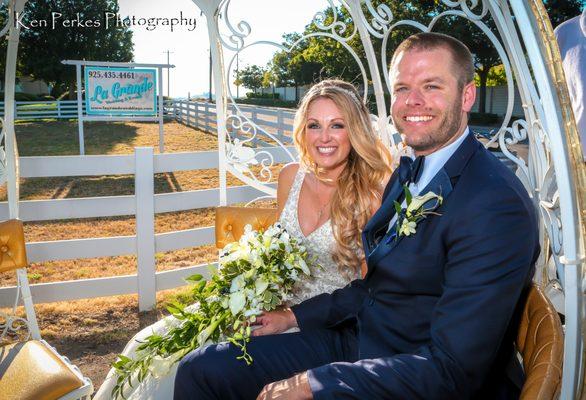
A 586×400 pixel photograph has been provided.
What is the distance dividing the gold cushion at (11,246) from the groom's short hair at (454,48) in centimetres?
294

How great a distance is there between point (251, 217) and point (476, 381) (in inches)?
95.8

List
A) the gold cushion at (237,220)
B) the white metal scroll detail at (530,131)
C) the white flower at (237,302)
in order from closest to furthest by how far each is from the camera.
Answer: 1. the white metal scroll detail at (530,131)
2. the white flower at (237,302)
3. the gold cushion at (237,220)

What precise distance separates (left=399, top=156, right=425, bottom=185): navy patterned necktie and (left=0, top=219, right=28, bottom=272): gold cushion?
2724 millimetres

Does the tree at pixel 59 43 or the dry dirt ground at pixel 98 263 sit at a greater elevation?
the tree at pixel 59 43

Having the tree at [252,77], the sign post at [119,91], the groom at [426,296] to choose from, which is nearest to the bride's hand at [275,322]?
the groom at [426,296]

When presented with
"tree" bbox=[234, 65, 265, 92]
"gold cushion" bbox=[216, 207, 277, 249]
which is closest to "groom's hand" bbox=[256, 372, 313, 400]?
"gold cushion" bbox=[216, 207, 277, 249]

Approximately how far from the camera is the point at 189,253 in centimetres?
797

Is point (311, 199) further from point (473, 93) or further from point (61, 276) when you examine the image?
point (61, 276)

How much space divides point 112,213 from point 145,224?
0.54m

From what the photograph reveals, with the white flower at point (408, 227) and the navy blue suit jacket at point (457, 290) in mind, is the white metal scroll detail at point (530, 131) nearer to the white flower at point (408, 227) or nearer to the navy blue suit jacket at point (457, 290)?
the navy blue suit jacket at point (457, 290)

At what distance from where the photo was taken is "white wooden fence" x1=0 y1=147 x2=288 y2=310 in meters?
5.41

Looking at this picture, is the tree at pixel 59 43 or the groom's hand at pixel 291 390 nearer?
the groom's hand at pixel 291 390

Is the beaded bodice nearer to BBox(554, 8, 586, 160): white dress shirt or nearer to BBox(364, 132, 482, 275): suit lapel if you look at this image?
BBox(364, 132, 482, 275): suit lapel

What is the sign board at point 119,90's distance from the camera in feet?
48.6
